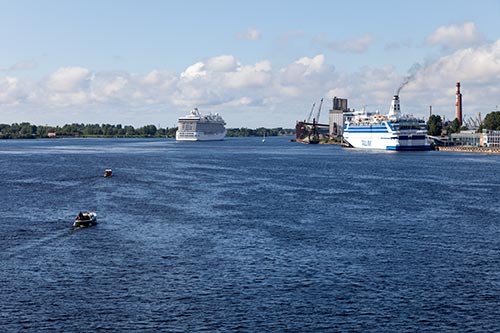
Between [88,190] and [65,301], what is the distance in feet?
223

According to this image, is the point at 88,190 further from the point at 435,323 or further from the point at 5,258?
the point at 435,323

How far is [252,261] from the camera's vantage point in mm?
55312

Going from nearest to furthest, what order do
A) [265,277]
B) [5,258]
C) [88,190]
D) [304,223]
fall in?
[265,277] < [5,258] < [304,223] < [88,190]

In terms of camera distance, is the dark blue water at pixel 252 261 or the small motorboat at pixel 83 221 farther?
the small motorboat at pixel 83 221

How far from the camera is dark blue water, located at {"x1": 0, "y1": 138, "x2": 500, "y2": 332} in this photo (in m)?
41.3

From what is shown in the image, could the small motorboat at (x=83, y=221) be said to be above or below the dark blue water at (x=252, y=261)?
above

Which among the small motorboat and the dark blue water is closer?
the dark blue water

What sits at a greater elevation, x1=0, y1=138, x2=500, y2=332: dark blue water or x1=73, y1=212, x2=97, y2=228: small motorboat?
x1=73, y1=212, x2=97, y2=228: small motorboat

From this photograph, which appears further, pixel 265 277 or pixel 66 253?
pixel 66 253

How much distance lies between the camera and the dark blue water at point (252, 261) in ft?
136

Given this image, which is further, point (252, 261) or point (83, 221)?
point (83, 221)

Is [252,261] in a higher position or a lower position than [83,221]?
lower

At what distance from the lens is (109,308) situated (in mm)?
42719

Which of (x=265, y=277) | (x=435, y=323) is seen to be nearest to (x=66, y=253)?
(x=265, y=277)
